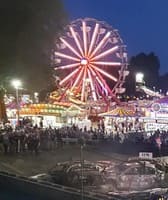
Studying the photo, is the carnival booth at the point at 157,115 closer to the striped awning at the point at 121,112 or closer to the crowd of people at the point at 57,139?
the striped awning at the point at 121,112

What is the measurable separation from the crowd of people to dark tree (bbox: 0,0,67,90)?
12.3 m

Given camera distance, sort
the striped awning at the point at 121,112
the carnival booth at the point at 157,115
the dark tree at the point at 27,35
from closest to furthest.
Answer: the dark tree at the point at 27,35 < the carnival booth at the point at 157,115 < the striped awning at the point at 121,112

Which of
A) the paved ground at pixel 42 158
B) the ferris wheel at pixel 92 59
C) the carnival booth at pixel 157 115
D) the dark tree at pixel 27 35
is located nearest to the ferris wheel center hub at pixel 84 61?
the ferris wheel at pixel 92 59

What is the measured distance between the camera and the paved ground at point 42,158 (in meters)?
29.1

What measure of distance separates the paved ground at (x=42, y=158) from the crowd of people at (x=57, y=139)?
2.58 ft

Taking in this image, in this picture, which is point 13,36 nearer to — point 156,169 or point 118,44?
point 156,169

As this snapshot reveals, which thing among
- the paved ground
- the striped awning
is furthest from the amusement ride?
the paved ground

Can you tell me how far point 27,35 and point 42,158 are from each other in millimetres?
15683

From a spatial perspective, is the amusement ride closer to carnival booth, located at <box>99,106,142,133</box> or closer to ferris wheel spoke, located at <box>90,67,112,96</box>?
ferris wheel spoke, located at <box>90,67,112,96</box>

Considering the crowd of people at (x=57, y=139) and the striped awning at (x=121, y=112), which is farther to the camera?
the striped awning at (x=121, y=112)

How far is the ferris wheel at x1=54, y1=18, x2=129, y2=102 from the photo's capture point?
173ft

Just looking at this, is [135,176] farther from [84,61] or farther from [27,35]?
[84,61]

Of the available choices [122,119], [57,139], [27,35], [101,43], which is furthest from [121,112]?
[27,35]

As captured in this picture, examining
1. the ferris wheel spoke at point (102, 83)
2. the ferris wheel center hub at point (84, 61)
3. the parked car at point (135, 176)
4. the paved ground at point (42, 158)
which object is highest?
the ferris wheel center hub at point (84, 61)
